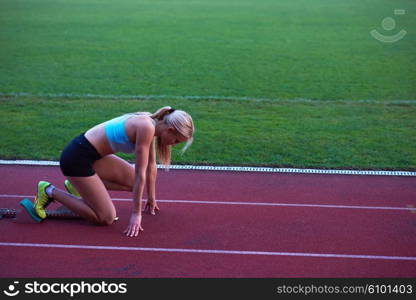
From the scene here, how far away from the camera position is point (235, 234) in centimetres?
649

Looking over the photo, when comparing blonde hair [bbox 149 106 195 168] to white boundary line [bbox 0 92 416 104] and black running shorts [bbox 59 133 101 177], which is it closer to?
black running shorts [bbox 59 133 101 177]

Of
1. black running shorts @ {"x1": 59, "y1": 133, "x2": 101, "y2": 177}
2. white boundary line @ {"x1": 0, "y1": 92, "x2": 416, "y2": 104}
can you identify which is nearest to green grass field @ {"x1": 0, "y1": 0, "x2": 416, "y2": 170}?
white boundary line @ {"x1": 0, "y1": 92, "x2": 416, "y2": 104}

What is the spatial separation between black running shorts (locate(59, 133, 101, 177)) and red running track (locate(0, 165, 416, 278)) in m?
0.61


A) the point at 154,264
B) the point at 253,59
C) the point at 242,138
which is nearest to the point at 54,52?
the point at 253,59

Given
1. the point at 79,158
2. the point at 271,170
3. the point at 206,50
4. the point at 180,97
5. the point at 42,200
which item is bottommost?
the point at 42,200

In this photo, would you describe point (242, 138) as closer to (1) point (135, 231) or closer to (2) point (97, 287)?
(1) point (135, 231)

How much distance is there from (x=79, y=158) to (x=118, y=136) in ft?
1.53

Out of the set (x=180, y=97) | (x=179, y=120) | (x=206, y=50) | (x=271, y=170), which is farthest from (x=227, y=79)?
(x=179, y=120)

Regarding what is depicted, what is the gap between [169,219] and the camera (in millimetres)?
6859

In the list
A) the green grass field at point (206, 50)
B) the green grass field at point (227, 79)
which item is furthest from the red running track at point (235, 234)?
the green grass field at point (206, 50)

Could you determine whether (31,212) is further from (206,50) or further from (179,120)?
(206,50)

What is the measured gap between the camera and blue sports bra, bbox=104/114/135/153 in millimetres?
6355

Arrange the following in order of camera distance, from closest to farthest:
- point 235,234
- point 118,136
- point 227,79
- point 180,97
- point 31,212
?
point 118,136 < point 235,234 < point 31,212 < point 180,97 < point 227,79

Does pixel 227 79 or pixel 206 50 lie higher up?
pixel 206 50
